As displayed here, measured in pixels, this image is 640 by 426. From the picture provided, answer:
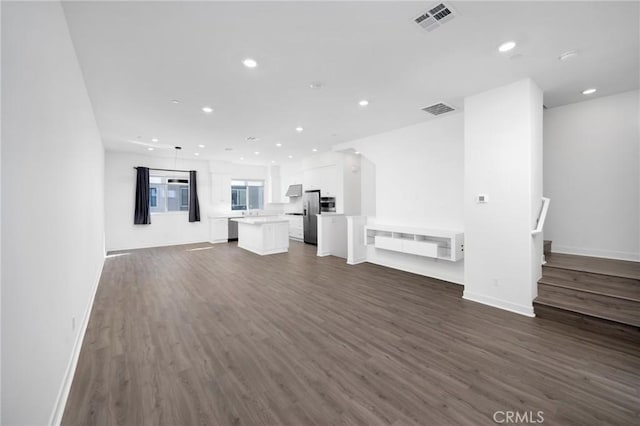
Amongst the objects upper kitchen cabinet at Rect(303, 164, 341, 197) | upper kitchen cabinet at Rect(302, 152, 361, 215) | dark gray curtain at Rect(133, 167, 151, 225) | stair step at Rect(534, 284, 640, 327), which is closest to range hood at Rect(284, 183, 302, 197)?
upper kitchen cabinet at Rect(303, 164, 341, 197)

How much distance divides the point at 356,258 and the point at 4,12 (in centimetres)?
570

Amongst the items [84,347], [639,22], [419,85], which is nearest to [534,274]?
[639,22]

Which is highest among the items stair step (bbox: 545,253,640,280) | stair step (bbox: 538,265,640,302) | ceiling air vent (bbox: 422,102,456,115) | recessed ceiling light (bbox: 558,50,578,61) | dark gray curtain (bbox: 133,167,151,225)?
ceiling air vent (bbox: 422,102,456,115)

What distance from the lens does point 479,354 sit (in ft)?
7.68

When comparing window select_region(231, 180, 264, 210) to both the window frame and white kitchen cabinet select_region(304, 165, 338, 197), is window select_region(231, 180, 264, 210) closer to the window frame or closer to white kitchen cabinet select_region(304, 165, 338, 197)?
the window frame

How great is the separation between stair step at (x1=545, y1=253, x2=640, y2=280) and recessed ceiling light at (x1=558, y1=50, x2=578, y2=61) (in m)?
2.66

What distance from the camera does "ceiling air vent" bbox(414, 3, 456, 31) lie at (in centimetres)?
196

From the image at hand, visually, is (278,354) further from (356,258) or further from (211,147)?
(211,147)

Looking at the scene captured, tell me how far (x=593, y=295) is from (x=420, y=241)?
221cm

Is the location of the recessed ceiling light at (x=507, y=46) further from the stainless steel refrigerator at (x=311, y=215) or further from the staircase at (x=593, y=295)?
the stainless steel refrigerator at (x=311, y=215)

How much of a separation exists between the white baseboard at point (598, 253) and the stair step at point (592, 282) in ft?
3.30

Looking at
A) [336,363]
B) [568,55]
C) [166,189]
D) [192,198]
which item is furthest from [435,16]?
[166,189]

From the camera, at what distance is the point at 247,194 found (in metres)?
10.4

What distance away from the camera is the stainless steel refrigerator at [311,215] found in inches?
320
